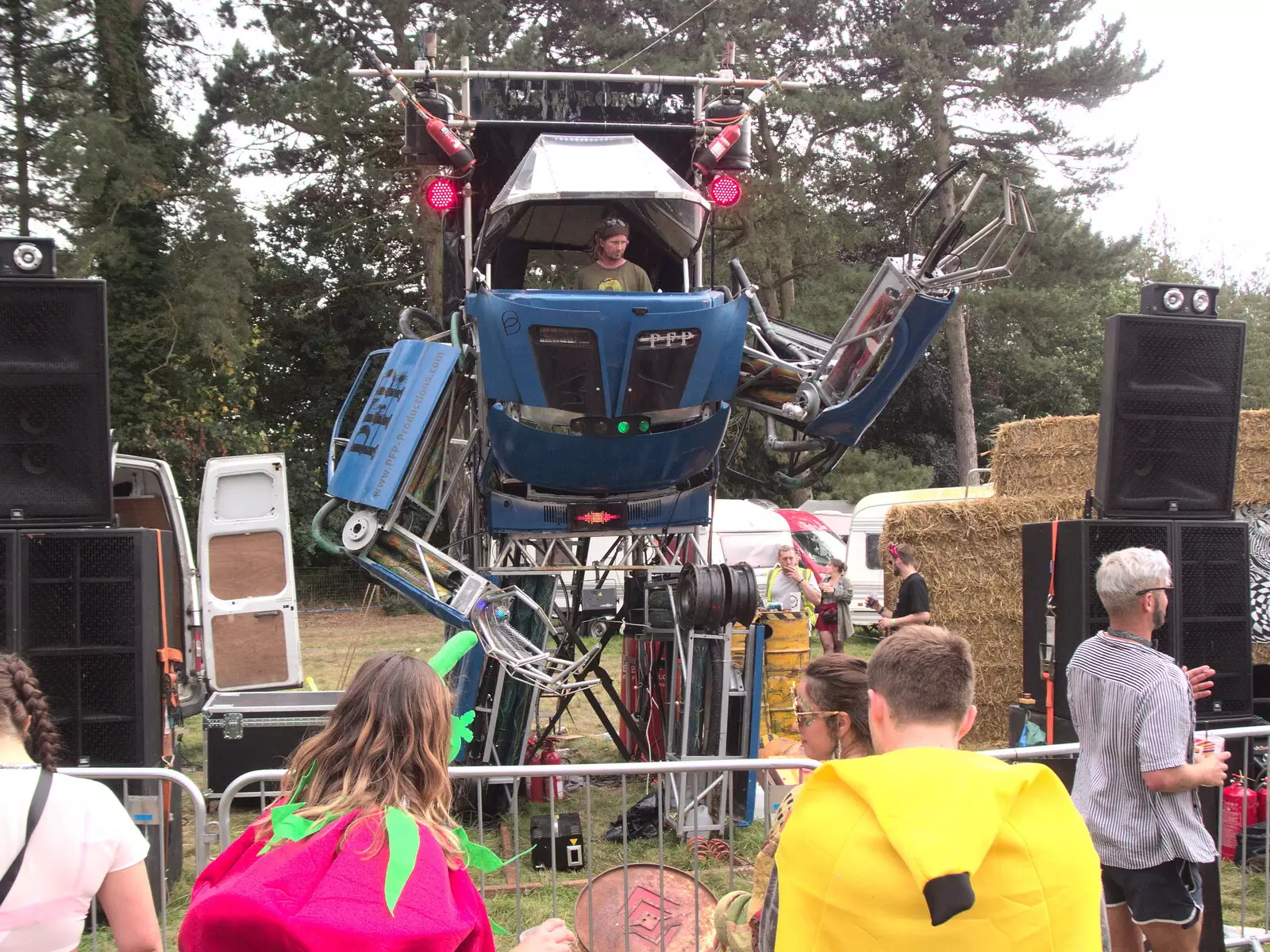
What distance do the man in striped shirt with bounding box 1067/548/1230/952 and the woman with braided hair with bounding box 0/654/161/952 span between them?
2.74m

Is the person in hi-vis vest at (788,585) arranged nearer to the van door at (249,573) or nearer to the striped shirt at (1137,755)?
the van door at (249,573)

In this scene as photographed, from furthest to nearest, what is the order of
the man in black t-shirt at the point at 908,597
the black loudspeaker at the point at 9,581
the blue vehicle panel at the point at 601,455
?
1. the man in black t-shirt at the point at 908,597
2. the blue vehicle panel at the point at 601,455
3. the black loudspeaker at the point at 9,581

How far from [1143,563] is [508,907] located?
11.5 ft

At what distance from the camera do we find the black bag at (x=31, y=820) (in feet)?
7.01

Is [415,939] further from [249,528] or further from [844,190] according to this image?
[844,190]

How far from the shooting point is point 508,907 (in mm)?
5566

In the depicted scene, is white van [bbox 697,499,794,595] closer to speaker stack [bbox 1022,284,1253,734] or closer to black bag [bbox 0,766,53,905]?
speaker stack [bbox 1022,284,1253,734]

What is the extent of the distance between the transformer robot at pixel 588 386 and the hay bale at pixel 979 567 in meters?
4.76

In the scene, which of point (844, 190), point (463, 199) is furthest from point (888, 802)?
point (844, 190)

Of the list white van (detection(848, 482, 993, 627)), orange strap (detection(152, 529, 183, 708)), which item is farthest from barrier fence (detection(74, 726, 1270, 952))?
white van (detection(848, 482, 993, 627))

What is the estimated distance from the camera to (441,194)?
5918 mm

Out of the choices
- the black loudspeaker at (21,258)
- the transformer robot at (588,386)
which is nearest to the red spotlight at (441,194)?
the transformer robot at (588,386)

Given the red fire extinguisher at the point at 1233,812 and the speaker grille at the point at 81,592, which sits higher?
the speaker grille at the point at 81,592

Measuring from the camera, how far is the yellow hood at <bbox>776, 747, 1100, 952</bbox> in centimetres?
181
